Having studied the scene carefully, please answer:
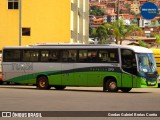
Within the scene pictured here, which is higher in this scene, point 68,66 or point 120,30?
point 120,30

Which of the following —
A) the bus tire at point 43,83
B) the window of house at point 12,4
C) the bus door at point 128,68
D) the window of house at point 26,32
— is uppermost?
the window of house at point 12,4

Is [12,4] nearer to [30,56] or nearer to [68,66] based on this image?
[30,56]

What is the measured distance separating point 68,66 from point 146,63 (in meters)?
4.42

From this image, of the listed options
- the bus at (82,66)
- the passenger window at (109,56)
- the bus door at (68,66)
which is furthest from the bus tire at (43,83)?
the passenger window at (109,56)

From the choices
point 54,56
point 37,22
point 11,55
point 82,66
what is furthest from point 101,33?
point 82,66

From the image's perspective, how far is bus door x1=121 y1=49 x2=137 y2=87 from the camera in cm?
3502

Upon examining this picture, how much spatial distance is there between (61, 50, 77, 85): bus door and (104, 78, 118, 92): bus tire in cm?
213

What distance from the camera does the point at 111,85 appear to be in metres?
35.6

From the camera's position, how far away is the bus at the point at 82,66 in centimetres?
3516

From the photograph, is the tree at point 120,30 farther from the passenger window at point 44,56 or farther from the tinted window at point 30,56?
the passenger window at point 44,56

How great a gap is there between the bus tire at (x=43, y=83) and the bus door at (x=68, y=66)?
1231mm

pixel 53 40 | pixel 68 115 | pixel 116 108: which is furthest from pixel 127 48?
pixel 53 40

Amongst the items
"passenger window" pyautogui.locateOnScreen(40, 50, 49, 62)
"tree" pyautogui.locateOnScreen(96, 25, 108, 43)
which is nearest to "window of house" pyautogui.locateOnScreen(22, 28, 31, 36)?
"passenger window" pyautogui.locateOnScreen(40, 50, 49, 62)

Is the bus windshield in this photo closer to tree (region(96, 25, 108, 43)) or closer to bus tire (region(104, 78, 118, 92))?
bus tire (region(104, 78, 118, 92))
